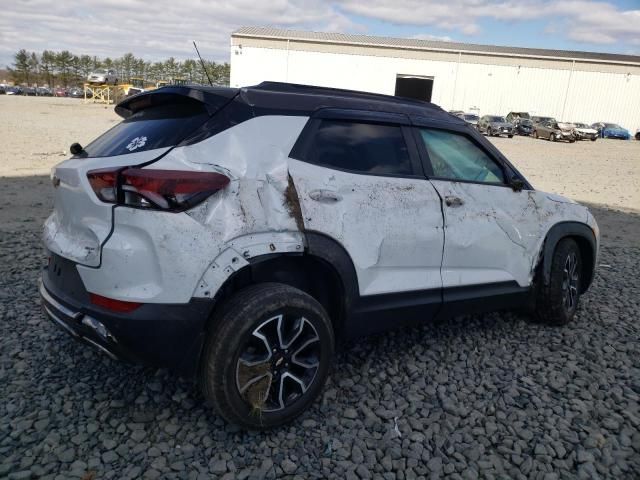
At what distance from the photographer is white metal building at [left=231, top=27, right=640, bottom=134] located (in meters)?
46.2

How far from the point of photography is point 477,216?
3.56m

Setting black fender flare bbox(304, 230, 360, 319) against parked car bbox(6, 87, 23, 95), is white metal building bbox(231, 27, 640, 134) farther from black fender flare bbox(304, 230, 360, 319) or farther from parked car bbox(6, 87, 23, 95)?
parked car bbox(6, 87, 23, 95)

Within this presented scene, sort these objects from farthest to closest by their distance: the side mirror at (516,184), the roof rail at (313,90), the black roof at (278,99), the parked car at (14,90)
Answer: the parked car at (14,90) → the side mirror at (516,184) → the roof rail at (313,90) → the black roof at (278,99)

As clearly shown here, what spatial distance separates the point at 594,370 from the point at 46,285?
3.61 m

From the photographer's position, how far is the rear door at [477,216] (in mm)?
3445

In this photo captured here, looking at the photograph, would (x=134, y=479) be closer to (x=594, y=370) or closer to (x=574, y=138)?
(x=594, y=370)

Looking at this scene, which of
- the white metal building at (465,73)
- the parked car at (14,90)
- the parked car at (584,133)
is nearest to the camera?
the parked car at (584,133)

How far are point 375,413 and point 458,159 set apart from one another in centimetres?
182

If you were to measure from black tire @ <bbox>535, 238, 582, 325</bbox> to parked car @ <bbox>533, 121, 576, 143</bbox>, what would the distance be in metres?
32.9

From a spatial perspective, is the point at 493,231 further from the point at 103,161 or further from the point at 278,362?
the point at 103,161

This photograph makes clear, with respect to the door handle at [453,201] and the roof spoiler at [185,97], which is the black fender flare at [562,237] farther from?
the roof spoiler at [185,97]

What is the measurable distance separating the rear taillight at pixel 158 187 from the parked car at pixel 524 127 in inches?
1519

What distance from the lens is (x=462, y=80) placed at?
1844 inches

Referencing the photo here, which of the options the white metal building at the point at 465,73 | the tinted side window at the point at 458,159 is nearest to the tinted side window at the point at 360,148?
A: the tinted side window at the point at 458,159
